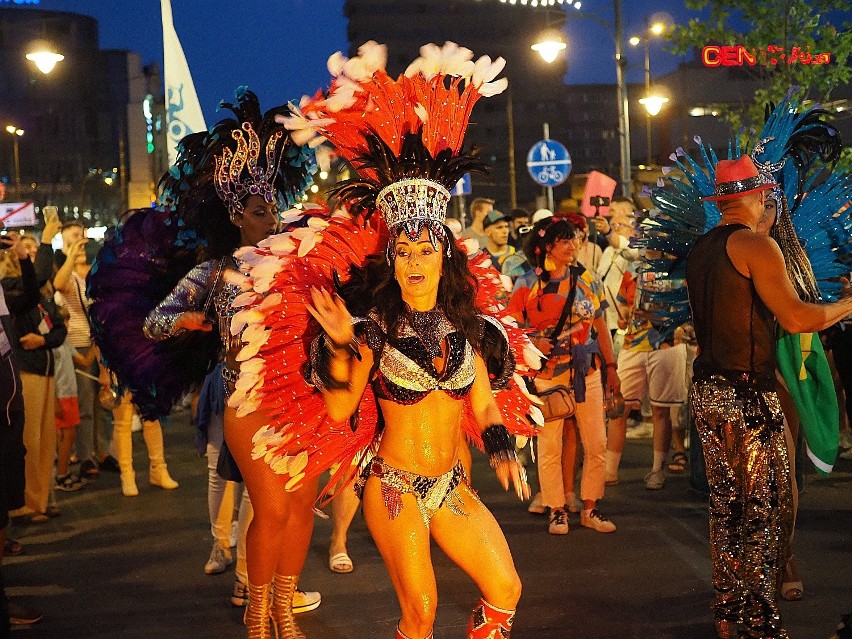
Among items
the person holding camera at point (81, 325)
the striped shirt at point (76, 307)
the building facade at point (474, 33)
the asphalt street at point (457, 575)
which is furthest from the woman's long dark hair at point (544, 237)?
the building facade at point (474, 33)

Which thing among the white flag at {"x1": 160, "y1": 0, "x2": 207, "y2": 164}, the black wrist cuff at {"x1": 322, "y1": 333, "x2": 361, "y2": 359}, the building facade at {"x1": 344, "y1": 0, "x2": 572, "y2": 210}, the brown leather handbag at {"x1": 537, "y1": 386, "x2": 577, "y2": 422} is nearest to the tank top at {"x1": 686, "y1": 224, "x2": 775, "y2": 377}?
the black wrist cuff at {"x1": 322, "y1": 333, "x2": 361, "y2": 359}

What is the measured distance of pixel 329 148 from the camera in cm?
412

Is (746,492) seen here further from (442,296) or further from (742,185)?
(442,296)

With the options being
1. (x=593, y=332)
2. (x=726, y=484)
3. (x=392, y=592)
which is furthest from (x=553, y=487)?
(x=726, y=484)

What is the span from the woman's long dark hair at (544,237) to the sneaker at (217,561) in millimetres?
2682

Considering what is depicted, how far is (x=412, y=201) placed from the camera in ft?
12.0

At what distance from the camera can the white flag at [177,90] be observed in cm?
977

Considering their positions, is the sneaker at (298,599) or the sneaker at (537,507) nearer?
the sneaker at (298,599)

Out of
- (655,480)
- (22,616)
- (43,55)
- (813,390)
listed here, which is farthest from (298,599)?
(43,55)

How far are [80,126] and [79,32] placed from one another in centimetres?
685

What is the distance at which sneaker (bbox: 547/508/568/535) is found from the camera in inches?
267

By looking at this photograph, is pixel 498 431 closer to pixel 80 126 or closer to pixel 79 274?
pixel 79 274

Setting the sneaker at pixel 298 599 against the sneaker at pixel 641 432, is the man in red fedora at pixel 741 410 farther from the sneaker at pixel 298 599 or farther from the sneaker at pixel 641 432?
the sneaker at pixel 641 432

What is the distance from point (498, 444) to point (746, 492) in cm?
145
